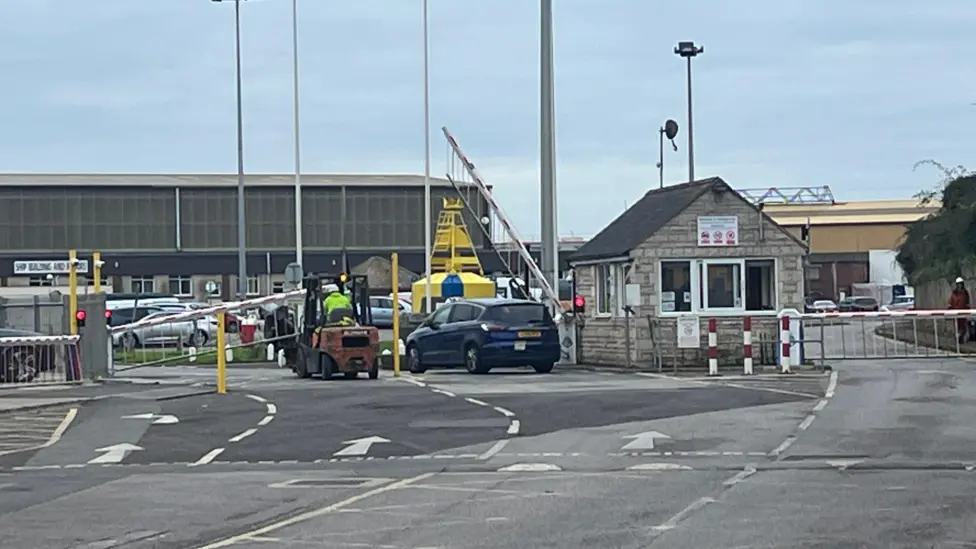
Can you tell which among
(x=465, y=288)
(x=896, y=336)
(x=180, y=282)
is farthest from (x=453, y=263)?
(x=180, y=282)

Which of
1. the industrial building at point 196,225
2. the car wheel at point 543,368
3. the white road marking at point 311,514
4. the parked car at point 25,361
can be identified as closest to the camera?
the white road marking at point 311,514

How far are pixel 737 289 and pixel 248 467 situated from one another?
18.7 meters

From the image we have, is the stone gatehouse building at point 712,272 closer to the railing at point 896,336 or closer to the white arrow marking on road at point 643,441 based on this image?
the railing at point 896,336

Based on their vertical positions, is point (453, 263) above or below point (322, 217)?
below

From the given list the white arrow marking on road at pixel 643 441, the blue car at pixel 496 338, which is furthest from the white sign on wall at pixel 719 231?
the white arrow marking on road at pixel 643 441

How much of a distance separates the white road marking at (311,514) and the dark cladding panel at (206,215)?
80.2 meters

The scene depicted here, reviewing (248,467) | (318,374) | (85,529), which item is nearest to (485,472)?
(248,467)

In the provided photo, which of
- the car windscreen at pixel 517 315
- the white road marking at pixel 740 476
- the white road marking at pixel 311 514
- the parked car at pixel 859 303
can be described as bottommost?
the white road marking at pixel 311 514

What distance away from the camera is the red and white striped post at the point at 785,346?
29.7 meters

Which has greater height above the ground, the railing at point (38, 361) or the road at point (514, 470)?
the railing at point (38, 361)

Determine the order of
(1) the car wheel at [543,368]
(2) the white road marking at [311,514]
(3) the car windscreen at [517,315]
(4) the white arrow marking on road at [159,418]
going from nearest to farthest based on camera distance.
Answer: (2) the white road marking at [311,514], (4) the white arrow marking on road at [159,418], (3) the car windscreen at [517,315], (1) the car wheel at [543,368]

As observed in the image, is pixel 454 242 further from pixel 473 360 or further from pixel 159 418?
pixel 159 418

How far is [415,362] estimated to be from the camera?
3484 centimetres

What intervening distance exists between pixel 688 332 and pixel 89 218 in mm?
66736
